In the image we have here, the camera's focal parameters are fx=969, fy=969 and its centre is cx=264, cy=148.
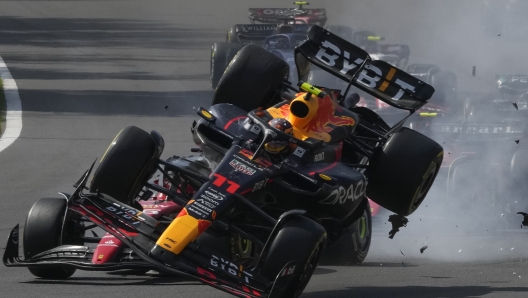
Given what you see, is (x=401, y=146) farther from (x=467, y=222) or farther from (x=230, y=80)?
(x=467, y=222)

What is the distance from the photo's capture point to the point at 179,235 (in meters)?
6.00

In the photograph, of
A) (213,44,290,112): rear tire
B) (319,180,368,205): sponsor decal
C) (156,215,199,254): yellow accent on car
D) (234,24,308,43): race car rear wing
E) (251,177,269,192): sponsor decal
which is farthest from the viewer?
(234,24,308,43): race car rear wing

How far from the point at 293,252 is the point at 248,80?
7.95 feet

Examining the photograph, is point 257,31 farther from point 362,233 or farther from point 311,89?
point 311,89

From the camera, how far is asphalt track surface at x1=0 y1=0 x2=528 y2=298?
698 cm

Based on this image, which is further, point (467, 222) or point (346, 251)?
point (467, 222)

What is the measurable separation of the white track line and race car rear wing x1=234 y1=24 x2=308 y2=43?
5.00 meters

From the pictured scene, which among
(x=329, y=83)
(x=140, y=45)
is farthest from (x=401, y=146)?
(x=140, y=45)

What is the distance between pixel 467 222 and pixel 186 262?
5489 millimetres

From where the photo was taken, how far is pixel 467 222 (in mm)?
10695

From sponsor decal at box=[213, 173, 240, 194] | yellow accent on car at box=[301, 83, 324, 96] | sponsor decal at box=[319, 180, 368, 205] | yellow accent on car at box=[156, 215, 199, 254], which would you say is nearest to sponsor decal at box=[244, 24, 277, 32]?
yellow accent on car at box=[301, 83, 324, 96]

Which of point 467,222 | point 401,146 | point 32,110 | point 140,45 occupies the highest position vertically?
point 401,146

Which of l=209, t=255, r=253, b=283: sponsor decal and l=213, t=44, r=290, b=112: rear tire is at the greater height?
l=213, t=44, r=290, b=112: rear tire

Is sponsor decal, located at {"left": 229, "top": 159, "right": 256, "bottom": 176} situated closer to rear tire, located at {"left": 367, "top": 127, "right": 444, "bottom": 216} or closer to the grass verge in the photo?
rear tire, located at {"left": 367, "top": 127, "right": 444, "bottom": 216}
